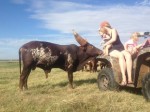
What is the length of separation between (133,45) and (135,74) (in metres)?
1.06

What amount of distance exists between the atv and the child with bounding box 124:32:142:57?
0.31 meters

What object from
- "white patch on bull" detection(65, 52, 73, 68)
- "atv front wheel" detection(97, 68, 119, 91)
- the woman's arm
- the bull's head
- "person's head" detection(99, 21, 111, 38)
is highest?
"person's head" detection(99, 21, 111, 38)

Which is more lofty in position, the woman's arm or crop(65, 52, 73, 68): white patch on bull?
the woman's arm

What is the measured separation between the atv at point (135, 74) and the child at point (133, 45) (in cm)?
31

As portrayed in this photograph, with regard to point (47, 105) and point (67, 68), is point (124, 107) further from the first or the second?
point (67, 68)

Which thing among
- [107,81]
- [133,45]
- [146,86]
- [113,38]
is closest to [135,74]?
[146,86]

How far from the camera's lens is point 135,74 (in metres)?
9.95

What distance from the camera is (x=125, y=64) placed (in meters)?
10.3

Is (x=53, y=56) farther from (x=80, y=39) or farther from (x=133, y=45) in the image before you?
(x=133, y=45)

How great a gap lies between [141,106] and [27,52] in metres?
6.29

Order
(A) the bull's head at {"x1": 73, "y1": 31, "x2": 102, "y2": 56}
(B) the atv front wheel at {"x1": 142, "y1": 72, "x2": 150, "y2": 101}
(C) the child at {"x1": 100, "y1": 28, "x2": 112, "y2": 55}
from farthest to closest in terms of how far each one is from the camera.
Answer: (A) the bull's head at {"x1": 73, "y1": 31, "x2": 102, "y2": 56} < (C) the child at {"x1": 100, "y1": 28, "x2": 112, "y2": 55} < (B) the atv front wheel at {"x1": 142, "y1": 72, "x2": 150, "y2": 101}

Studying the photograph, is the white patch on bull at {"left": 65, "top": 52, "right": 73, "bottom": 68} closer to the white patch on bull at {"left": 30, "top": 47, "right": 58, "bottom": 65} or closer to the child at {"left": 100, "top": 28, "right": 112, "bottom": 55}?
the white patch on bull at {"left": 30, "top": 47, "right": 58, "bottom": 65}

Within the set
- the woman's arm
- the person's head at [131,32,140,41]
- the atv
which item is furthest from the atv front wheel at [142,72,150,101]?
the woman's arm

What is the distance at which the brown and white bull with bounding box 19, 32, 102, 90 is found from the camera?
45.0 ft
